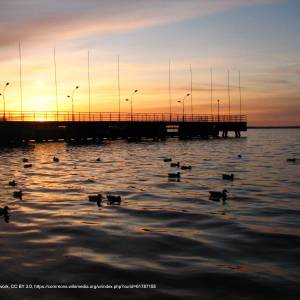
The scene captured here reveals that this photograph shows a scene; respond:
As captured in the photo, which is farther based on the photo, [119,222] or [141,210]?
[141,210]

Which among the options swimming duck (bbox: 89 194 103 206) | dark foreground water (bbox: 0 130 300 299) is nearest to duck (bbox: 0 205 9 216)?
dark foreground water (bbox: 0 130 300 299)

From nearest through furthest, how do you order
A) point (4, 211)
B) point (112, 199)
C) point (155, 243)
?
1. point (155, 243)
2. point (4, 211)
3. point (112, 199)

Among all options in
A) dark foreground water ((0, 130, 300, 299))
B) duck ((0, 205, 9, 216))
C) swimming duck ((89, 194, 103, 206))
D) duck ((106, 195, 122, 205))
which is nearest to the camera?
dark foreground water ((0, 130, 300, 299))

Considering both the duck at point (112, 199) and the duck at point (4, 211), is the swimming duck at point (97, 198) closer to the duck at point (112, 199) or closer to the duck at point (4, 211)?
the duck at point (112, 199)

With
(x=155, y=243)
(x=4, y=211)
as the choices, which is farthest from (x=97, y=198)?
(x=155, y=243)

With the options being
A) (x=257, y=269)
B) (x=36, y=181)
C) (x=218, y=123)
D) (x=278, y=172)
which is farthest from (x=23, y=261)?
(x=218, y=123)

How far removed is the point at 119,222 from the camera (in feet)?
51.2

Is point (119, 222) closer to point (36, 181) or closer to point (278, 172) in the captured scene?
point (36, 181)

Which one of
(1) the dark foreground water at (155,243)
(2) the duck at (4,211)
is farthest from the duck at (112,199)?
(2) the duck at (4,211)

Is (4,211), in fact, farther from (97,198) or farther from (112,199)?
(112,199)

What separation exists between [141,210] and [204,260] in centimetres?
693

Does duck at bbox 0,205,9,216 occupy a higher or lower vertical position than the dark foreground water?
higher

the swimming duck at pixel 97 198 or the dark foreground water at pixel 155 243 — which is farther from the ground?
the swimming duck at pixel 97 198

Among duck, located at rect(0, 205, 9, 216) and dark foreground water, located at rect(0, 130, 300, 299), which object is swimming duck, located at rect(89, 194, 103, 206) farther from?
duck, located at rect(0, 205, 9, 216)
